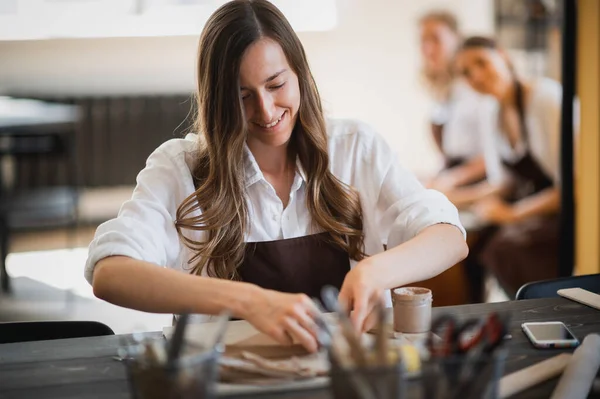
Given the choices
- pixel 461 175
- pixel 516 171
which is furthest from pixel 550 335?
pixel 516 171

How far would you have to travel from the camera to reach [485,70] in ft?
11.9

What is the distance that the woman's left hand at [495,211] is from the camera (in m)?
3.69

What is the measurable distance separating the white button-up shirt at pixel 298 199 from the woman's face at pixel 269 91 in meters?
0.15

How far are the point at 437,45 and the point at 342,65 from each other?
0.43 metres

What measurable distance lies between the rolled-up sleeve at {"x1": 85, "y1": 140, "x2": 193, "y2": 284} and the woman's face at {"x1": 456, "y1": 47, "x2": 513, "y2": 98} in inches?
79.6

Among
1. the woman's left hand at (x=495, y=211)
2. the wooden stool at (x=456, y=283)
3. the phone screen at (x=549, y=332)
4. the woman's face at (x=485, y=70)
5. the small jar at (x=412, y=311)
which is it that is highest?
the woman's face at (x=485, y=70)

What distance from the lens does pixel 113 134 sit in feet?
12.1

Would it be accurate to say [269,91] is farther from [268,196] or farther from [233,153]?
[268,196]

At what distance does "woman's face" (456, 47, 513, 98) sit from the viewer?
3598 millimetres

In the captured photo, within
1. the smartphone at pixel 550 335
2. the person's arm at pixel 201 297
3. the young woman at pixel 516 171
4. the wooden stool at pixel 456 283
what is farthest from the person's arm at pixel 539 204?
the person's arm at pixel 201 297

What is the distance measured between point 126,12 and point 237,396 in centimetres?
263

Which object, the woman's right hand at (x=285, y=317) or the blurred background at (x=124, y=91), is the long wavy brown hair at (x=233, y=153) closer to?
the woman's right hand at (x=285, y=317)

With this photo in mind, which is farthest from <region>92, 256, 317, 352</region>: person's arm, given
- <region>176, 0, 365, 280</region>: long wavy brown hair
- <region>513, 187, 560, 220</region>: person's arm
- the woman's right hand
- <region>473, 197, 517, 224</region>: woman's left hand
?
<region>513, 187, 560, 220</region>: person's arm

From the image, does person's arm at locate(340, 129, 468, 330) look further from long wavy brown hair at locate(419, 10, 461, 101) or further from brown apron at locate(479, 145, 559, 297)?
brown apron at locate(479, 145, 559, 297)
